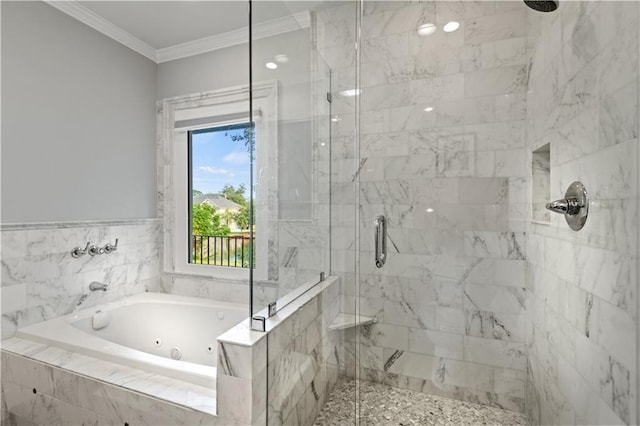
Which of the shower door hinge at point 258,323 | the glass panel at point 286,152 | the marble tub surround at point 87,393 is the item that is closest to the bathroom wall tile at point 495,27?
the glass panel at point 286,152

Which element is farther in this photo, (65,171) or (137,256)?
(137,256)

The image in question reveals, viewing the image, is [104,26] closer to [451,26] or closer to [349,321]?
[451,26]

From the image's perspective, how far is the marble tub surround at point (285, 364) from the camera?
111cm

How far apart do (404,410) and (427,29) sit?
7.25ft

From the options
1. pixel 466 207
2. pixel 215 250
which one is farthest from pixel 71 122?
pixel 466 207

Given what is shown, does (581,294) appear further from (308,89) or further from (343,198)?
(308,89)

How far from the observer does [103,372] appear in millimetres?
1390

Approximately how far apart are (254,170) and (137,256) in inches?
72.8

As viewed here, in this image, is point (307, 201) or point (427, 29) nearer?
point (307, 201)

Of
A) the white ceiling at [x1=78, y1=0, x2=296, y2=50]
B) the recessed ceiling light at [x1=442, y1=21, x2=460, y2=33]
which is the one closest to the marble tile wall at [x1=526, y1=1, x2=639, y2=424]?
the recessed ceiling light at [x1=442, y1=21, x2=460, y2=33]

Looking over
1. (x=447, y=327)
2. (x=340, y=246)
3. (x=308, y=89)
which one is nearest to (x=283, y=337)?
(x=340, y=246)

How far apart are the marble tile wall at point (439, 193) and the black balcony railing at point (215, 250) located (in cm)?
98

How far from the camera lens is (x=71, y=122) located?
2.09 metres

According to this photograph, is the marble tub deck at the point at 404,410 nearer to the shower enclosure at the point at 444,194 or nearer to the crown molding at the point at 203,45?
the shower enclosure at the point at 444,194
